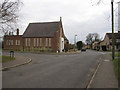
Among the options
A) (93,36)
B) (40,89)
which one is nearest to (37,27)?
(40,89)

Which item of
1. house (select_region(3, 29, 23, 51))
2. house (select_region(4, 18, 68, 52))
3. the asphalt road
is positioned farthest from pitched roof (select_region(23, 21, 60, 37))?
the asphalt road

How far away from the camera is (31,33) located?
4616 cm

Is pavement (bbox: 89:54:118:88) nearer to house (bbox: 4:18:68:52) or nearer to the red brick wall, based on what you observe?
house (bbox: 4:18:68:52)

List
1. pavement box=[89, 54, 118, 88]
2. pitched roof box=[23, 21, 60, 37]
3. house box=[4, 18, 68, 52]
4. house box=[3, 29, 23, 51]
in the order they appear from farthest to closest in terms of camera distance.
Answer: house box=[3, 29, 23, 51] < pitched roof box=[23, 21, 60, 37] < house box=[4, 18, 68, 52] < pavement box=[89, 54, 118, 88]

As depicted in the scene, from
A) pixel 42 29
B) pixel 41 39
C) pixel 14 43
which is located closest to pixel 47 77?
pixel 41 39

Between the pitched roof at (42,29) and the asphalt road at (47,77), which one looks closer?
the asphalt road at (47,77)

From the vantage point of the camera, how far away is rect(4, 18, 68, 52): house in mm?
42719

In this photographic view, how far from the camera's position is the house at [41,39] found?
42719mm

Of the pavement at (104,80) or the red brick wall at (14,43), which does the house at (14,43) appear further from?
the pavement at (104,80)

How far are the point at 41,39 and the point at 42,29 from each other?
431cm

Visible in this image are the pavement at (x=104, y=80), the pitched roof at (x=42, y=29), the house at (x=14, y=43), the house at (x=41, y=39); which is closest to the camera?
the pavement at (x=104, y=80)

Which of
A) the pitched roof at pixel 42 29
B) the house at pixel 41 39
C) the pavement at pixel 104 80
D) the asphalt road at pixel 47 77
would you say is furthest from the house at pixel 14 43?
the pavement at pixel 104 80

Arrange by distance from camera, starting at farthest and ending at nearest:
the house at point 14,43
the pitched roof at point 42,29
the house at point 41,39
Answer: the house at point 14,43 → the pitched roof at point 42,29 → the house at point 41,39

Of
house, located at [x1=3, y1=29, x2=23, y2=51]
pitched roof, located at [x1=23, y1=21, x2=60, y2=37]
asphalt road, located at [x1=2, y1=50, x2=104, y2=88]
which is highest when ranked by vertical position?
pitched roof, located at [x1=23, y1=21, x2=60, y2=37]
